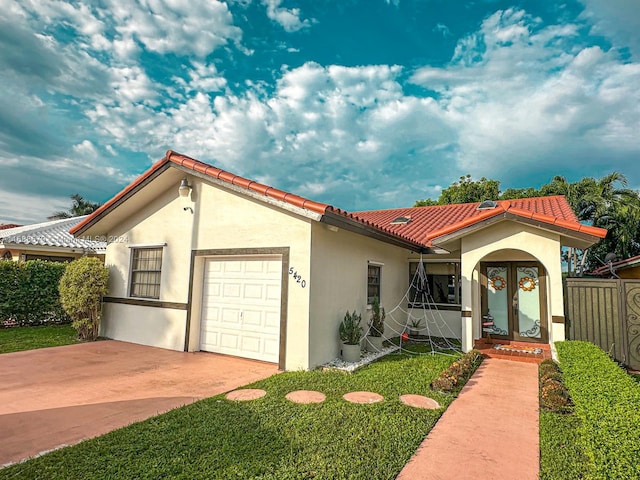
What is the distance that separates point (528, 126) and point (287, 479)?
1588 cm

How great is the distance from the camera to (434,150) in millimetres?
21203

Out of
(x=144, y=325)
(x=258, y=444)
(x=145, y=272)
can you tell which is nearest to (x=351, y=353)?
(x=258, y=444)

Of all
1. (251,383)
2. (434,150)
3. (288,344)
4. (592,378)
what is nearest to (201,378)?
(251,383)

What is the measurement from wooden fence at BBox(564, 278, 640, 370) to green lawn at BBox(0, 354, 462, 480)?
4129 millimetres

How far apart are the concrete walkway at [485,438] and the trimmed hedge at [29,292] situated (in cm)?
1405

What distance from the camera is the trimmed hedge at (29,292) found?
1154 cm

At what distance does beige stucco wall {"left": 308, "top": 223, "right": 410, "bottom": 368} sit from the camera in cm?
712

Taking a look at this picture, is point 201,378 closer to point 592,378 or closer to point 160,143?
point 592,378

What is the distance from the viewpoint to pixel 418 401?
5.25 metres

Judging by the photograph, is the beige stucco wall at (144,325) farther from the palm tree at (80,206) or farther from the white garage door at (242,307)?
the palm tree at (80,206)

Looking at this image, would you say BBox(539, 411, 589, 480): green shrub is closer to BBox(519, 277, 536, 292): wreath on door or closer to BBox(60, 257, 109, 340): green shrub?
BBox(519, 277, 536, 292): wreath on door

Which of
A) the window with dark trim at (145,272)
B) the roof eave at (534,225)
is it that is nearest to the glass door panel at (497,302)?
the roof eave at (534,225)

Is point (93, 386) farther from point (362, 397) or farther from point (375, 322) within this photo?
point (375, 322)

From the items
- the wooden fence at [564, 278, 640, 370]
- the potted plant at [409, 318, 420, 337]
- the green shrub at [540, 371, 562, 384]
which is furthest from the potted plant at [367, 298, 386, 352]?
the wooden fence at [564, 278, 640, 370]
